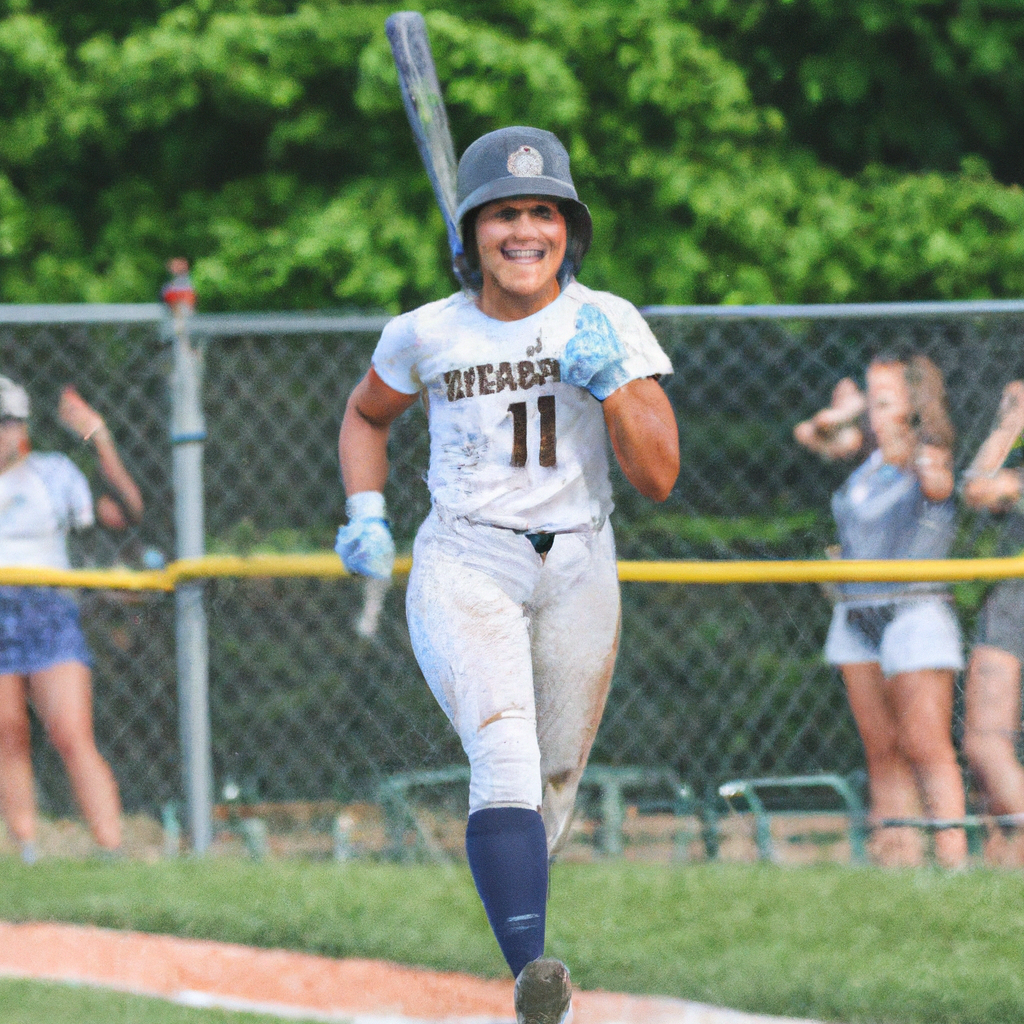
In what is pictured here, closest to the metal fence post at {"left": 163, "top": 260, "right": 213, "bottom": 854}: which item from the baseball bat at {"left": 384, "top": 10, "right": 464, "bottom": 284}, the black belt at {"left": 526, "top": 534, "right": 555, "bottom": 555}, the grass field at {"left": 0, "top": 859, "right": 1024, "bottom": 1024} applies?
the grass field at {"left": 0, "top": 859, "right": 1024, "bottom": 1024}

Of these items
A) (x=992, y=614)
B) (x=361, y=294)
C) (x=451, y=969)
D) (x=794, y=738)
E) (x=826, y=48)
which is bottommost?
(x=451, y=969)

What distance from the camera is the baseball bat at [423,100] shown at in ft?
12.4

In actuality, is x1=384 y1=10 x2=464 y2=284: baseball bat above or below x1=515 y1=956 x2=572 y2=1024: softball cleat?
above

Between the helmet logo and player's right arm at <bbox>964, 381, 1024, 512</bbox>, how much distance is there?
200 cm

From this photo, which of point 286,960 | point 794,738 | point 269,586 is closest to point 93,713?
point 269,586

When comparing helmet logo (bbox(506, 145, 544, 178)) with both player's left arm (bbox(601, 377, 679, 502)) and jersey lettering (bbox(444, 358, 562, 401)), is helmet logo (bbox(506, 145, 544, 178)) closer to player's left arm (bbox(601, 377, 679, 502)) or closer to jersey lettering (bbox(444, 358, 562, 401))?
jersey lettering (bbox(444, 358, 562, 401))

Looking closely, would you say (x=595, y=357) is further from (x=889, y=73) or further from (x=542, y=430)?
(x=889, y=73)

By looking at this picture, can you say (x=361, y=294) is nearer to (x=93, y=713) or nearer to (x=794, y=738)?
(x=93, y=713)

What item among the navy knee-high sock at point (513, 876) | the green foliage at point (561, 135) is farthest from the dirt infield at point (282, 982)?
the green foliage at point (561, 135)

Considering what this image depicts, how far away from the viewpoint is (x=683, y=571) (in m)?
4.62

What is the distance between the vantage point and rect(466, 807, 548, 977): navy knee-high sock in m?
2.97

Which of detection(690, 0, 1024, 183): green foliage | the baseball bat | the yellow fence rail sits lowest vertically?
the yellow fence rail

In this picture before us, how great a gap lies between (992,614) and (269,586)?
7.77 ft

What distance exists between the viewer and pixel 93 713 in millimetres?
5363
